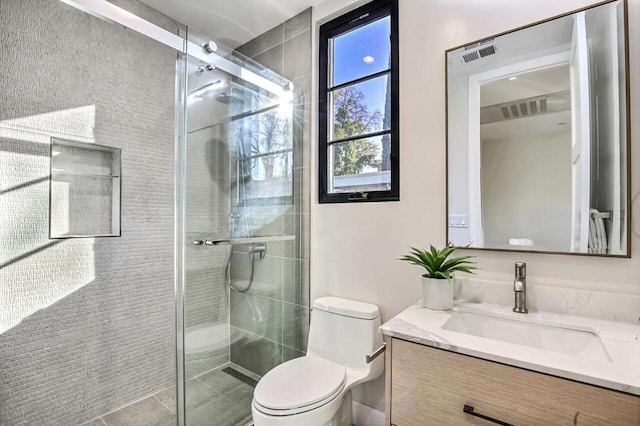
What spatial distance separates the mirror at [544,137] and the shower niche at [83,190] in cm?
201

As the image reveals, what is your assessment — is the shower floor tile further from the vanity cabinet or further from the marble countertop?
the marble countertop

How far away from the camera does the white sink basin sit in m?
1.06

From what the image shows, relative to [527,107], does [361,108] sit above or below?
above

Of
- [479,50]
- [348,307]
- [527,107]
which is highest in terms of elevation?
[479,50]

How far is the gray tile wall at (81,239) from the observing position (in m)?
1.57

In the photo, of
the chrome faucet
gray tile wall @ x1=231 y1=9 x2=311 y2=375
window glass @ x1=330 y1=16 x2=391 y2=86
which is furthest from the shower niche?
the chrome faucet

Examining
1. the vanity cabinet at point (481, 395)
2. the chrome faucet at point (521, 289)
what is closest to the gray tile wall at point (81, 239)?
the vanity cabinet at point (481, 395)

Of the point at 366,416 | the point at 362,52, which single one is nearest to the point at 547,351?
the point at 366,416

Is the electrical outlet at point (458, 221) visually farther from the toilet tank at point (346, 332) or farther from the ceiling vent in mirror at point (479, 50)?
the ceiling vent in mirror at point (479, 50)

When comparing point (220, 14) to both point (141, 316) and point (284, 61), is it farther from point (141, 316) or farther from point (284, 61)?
point (141, 316)

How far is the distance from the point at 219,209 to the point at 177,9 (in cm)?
154

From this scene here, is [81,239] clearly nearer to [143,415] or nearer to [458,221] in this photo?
[143,415]

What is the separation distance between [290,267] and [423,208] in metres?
0.97

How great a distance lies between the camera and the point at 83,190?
6.03 feet
